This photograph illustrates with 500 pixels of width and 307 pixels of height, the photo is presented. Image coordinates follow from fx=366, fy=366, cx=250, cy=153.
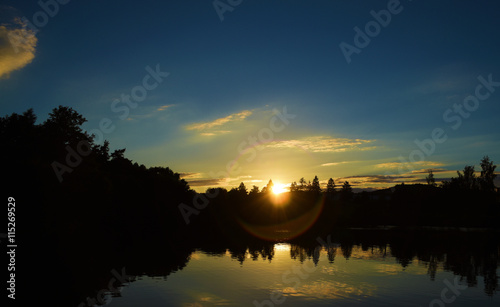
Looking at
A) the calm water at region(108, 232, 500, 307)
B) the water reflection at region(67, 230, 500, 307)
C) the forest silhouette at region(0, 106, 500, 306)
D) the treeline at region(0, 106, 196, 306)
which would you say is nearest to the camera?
the calm water at region(108, 232, 500, 307)

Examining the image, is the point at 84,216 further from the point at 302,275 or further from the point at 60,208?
the point at 302,275

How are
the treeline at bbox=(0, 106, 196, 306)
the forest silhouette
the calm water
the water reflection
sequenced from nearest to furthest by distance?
the calm water < the water reflection < the treeline at bbox=(0, 106, 196, 306) < the forest silhouette

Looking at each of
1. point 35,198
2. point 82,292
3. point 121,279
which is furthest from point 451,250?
point 35,198

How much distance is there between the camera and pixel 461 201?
190375 millimetres

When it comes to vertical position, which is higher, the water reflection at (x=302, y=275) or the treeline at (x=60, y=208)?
the treeline at (x=60, y=208)

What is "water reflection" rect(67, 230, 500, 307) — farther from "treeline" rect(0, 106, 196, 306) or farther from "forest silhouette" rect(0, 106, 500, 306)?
"treeline" rect(0, 106, 196, 306)

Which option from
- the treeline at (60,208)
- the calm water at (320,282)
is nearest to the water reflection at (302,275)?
the calm water at (320,282)

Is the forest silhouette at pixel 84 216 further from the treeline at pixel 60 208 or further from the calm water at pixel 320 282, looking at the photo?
the calm water at pixel 320 282

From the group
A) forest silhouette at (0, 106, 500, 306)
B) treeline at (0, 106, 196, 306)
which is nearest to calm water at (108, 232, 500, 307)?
forest silhouette at (0, 106, 500, 306)

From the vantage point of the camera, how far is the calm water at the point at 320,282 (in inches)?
1300

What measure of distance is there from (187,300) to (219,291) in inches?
184

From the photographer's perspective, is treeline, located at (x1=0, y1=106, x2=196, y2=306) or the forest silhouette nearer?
treeline, located at (x1=0, y1=106, x2=196, y2=306)

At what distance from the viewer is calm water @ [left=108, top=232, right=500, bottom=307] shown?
3303 cm

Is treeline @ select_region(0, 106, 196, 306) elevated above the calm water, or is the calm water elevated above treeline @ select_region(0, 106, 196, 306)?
treeline @ select_region(0, 106, 196, 306)
